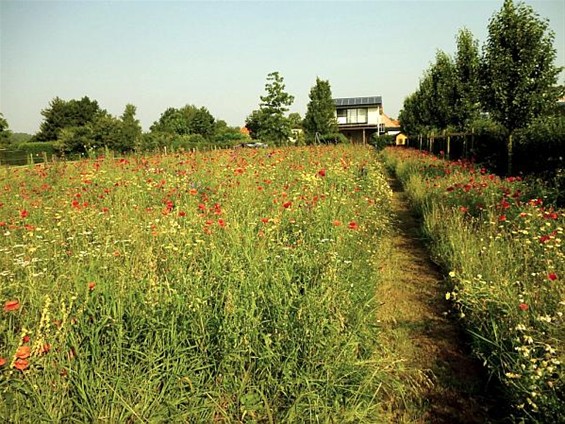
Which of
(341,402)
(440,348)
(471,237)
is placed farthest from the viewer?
(471,237)

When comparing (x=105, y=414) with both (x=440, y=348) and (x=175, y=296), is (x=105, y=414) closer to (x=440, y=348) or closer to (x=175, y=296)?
(x=175, y=296)

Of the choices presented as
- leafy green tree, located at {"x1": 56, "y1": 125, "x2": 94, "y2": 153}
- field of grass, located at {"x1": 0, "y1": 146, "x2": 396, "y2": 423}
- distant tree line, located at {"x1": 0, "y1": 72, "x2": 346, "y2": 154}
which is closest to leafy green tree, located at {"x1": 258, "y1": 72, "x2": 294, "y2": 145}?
distant tree line, located at {"x1": 0, "y1": 72, "x2": 346, "y2": 154}

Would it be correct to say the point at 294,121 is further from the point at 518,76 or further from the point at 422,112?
the point at 518,76

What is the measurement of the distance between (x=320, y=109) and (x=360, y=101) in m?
15.7

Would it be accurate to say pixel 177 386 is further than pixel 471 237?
No

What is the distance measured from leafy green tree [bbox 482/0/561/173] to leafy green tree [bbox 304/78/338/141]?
83.2 ft

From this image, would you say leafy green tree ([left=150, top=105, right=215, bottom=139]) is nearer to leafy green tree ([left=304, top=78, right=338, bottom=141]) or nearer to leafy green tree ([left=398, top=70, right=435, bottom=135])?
leafy green tree ([left=304, top=78, right=338, bottom=141])

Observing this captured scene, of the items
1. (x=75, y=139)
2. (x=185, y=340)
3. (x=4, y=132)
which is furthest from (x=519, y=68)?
(x=4, y=132)

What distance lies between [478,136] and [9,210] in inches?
588

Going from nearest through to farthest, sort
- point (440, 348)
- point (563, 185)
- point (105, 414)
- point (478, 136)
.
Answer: point (105, 414)
point (440, 348)
point (563, 185)
point (478, 136)

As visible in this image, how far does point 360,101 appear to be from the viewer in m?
48.9

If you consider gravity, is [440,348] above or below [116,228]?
below

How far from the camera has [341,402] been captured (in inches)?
83.2

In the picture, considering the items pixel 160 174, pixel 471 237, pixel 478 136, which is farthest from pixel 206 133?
pixel 471 237
